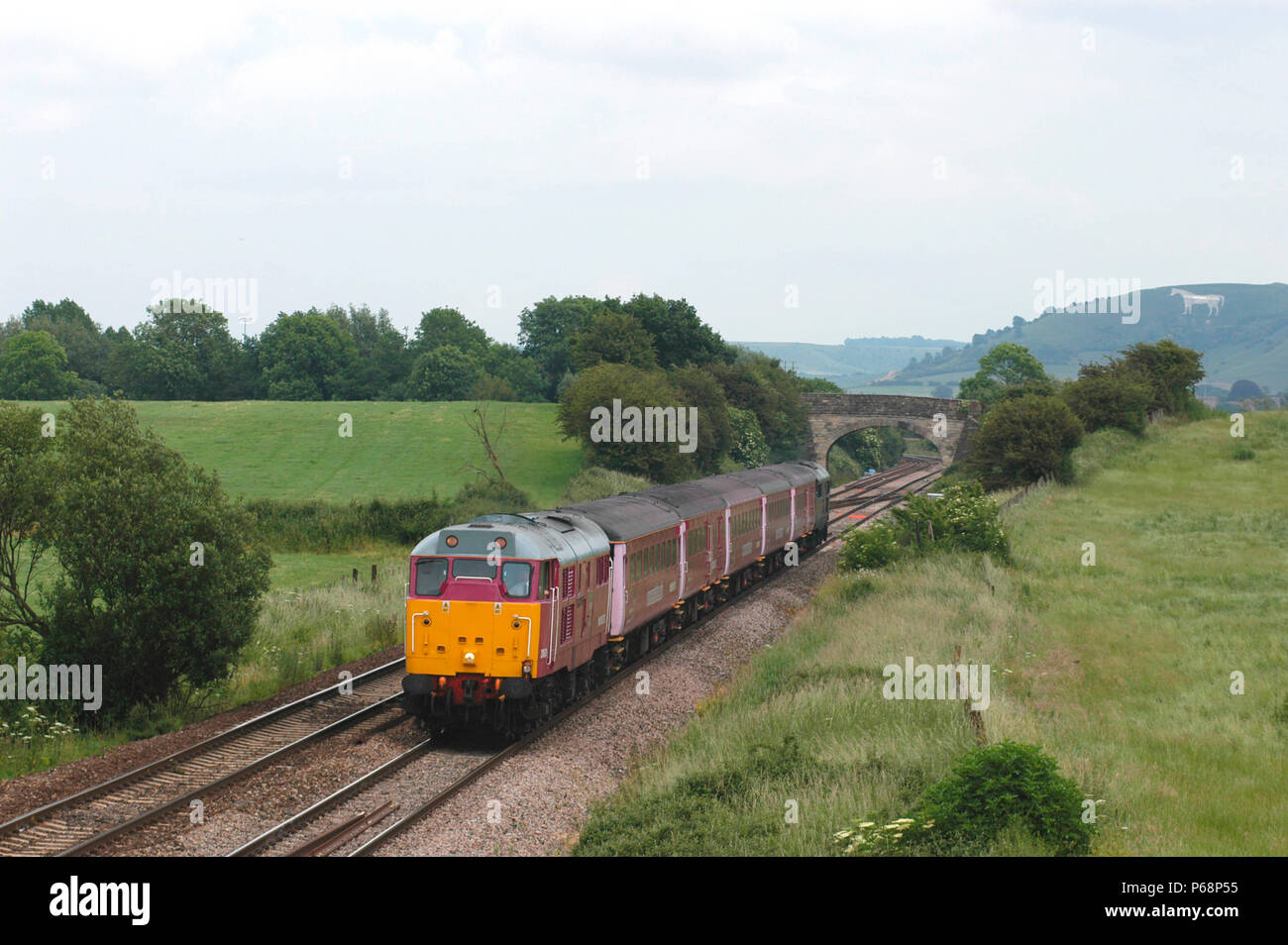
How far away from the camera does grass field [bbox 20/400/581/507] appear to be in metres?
61.9

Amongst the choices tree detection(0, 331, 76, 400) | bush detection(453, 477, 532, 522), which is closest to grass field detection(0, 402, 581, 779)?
bush detection(453, 477, 532, 522)

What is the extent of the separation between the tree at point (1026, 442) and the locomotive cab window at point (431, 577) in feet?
142

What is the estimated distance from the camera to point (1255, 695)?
744 inches

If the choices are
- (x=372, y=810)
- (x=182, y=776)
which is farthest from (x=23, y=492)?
(x=372, y=810)

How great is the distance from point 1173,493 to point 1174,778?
132ft

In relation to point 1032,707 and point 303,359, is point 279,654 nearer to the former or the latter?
point 1032,707

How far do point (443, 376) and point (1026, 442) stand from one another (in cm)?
6677

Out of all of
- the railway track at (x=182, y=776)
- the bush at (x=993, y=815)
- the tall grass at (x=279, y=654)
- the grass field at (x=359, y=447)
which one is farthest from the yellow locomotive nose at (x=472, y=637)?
the grass field at (x=359, y=447)

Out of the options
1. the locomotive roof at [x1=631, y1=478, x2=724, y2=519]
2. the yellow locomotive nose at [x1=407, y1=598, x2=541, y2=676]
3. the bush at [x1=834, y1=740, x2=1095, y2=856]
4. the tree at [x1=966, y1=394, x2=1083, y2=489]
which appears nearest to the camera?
the bush at [x1=834, y1=740, x2=1095, y2=856]

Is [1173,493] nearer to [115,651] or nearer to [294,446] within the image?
[115,651]

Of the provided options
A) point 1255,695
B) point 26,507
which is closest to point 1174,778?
point 1255,695

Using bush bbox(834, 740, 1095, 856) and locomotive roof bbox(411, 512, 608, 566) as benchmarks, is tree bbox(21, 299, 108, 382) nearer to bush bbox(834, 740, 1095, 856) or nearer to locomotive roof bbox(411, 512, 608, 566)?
locomotive roof bbox(411, 512, 608, 566)

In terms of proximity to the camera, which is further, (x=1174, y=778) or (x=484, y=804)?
(x=484, y=804)

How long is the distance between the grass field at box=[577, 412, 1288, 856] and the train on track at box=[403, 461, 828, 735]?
2561 mm
